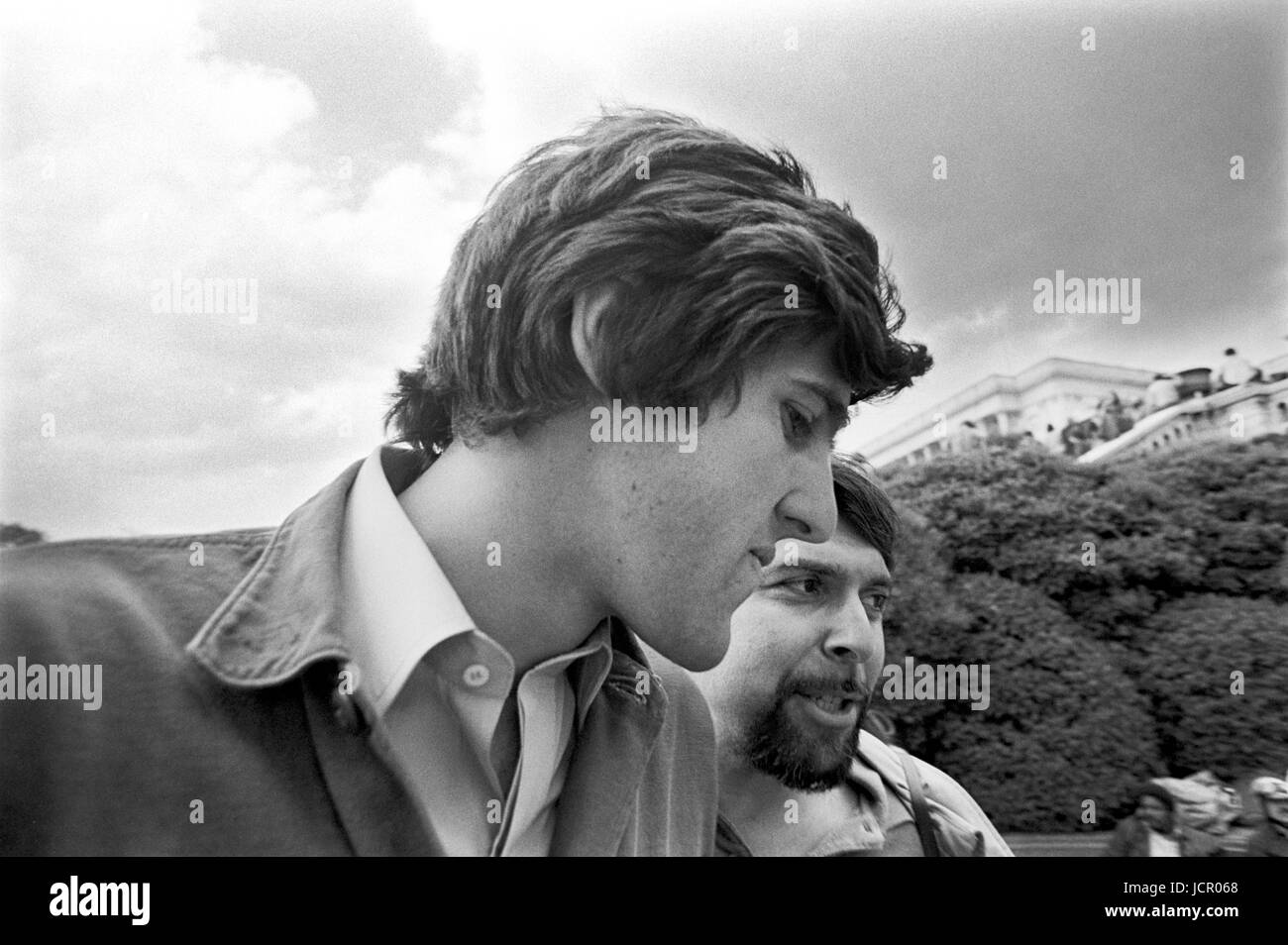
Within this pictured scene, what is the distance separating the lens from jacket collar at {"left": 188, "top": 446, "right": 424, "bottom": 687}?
3.13 metres

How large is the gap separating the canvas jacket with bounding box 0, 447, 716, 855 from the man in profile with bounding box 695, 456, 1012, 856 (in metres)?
0.11

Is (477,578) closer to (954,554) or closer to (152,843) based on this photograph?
(152,843)

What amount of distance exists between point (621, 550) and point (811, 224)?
1059 mm

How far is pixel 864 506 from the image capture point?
361 cm

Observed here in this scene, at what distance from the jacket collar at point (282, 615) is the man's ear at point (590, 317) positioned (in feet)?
2.61

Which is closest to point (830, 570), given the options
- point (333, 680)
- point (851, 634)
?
point (851, 634)

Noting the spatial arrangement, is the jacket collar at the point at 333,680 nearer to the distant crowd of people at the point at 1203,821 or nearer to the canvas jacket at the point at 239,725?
the canvas jacket at the point at 239,725

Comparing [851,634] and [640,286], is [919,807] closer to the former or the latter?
[851,634]

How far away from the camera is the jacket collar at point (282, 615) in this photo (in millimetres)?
3127

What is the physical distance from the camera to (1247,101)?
3.72 m

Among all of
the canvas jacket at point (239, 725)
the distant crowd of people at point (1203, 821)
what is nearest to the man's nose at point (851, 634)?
the canvas jacket at point (239, 725)

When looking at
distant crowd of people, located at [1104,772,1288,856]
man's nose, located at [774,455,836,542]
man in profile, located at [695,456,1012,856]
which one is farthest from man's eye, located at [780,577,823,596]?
distant crowd of people, located at [1104,772,1288,856]

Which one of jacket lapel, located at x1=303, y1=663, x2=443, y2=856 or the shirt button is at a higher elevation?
the shirt button

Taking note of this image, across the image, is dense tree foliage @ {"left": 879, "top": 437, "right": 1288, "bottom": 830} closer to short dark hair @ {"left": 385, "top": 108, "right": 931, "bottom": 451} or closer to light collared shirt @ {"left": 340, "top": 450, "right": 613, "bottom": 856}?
short dark hair @ {"left": 385, "top": 108, "right": 931, "bottom": 451}
